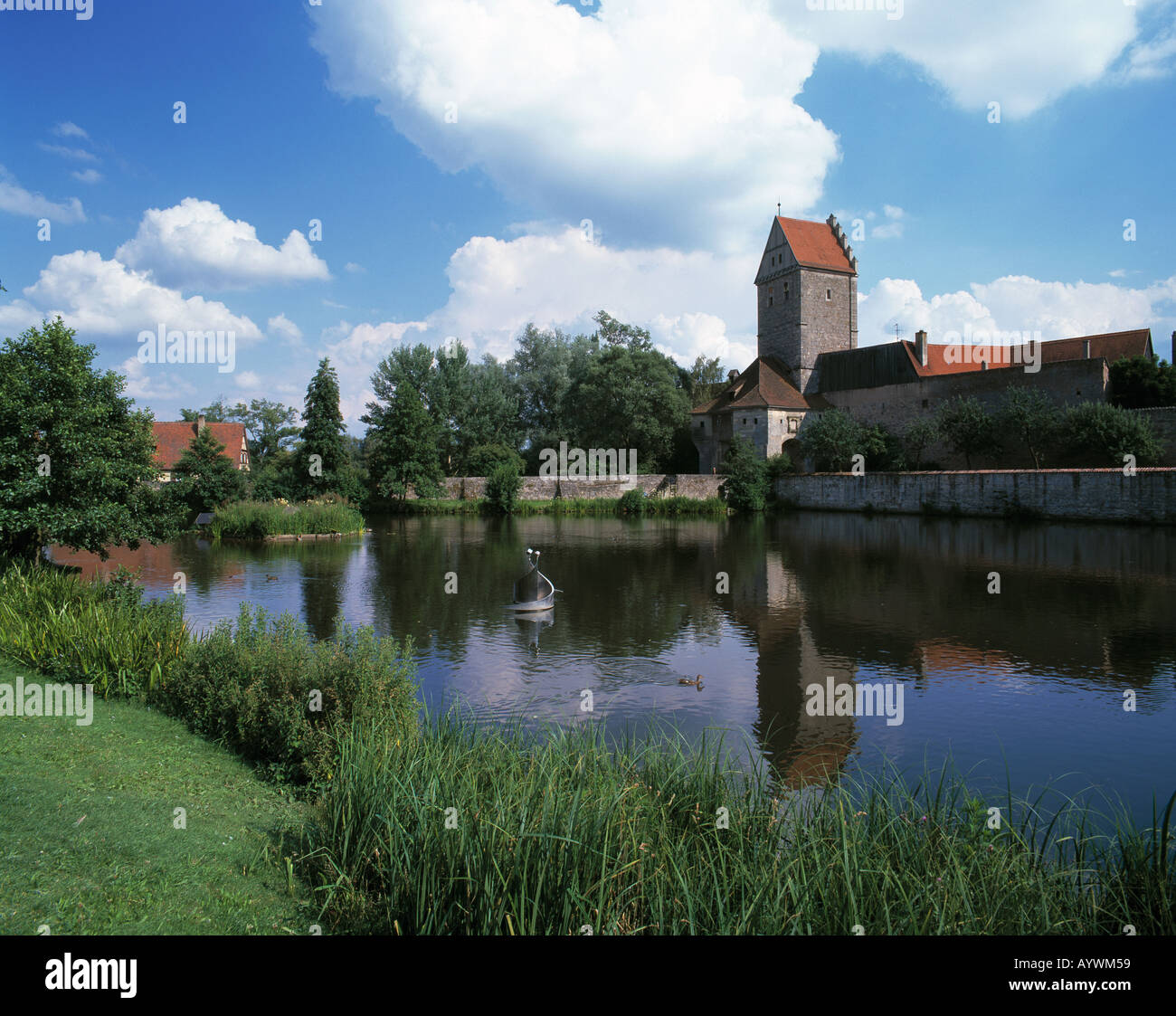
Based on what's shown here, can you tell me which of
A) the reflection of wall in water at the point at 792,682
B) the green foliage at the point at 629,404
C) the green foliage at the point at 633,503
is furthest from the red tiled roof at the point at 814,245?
the reflection of wall in water at the point at 792,682

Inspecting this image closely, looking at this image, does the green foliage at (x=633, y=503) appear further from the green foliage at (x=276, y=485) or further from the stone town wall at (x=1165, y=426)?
the stone town wall at (x=1165, y=426)

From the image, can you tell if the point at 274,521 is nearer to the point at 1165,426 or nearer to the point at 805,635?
the point at 805,635

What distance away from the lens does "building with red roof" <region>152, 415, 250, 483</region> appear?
5425 centimetres

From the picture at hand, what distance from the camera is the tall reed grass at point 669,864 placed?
4.10 m

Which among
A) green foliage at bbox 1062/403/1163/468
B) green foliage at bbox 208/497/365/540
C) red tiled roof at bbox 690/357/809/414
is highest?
red tiled roof at bbox 690/357/809/414

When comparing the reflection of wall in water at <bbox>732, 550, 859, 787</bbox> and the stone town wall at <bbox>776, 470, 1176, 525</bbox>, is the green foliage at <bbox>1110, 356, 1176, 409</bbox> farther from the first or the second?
the reflection of wall in water at <bbox>732, 550, 859, 787</bbox>

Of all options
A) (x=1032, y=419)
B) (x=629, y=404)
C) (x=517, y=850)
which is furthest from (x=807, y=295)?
(x=517, y=850)

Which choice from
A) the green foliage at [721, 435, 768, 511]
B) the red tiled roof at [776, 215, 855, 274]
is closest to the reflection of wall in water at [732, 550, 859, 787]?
the green foliage at [721, 435, 768, 511]

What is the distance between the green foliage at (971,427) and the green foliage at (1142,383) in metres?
7.03

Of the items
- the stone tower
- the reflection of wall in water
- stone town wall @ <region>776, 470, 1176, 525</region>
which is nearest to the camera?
the reflection of wall in water

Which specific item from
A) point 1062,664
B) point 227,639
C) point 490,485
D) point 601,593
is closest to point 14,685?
point 227,639

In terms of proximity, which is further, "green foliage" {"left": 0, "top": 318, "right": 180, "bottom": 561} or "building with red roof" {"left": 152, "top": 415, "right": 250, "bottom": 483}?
"building with red roof" {"left": 152, "top": 415, "right": 250, "bottom": 483}

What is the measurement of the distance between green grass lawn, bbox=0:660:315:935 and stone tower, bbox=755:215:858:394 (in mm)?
61286
